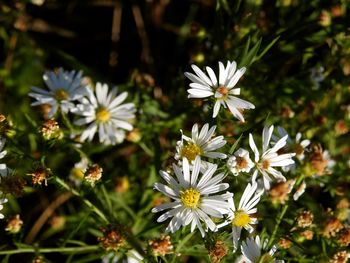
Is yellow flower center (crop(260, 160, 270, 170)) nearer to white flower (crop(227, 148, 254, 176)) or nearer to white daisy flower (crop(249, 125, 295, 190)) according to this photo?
white daisy flower (crop(249, 125, 295, 190))

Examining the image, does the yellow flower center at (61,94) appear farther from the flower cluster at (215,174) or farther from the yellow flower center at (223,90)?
the yellow flower center at (223,90)

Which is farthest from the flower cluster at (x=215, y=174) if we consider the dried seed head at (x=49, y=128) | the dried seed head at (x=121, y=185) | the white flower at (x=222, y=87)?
the dried seed head at (x=121, y=185)

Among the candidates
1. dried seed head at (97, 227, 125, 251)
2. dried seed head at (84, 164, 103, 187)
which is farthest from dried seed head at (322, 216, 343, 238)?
dried seed head at (84, 164, 103, 187)

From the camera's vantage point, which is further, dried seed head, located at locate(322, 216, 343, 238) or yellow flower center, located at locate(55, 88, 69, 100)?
yellow flower center, located at locate(55, 88, 69, 100)

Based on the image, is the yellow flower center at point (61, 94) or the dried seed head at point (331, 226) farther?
the yellow flower center at point (61, 94)

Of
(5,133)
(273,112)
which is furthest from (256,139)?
(5,133)

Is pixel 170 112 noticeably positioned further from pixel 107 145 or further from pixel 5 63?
pixel 5 63
